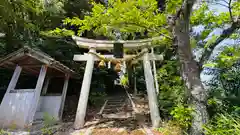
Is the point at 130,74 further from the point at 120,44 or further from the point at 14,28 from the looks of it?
the point at 14,28

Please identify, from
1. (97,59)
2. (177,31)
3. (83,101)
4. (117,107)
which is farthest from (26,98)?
(177,31)

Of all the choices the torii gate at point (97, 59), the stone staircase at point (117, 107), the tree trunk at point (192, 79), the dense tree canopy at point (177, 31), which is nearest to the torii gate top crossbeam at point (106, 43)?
the torii gate at point (97, 59)

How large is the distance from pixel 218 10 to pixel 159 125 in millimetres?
3816

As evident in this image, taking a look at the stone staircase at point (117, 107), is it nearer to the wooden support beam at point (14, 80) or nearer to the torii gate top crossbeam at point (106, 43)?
the torii gate top crossbeam at point (106, 43)

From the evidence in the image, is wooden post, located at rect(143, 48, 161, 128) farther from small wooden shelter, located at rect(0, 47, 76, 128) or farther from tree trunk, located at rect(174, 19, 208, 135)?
small wooden shelter, located at rect(0, 47, 76, 128)

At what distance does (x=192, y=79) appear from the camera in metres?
3.34

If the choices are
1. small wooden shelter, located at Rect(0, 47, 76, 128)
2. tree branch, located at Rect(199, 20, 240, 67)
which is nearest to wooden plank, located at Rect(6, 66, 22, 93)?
small wooden shelter, located at Rect(0, 47, 76, 128)

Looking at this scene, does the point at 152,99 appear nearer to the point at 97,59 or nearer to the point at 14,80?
the point at 97,59

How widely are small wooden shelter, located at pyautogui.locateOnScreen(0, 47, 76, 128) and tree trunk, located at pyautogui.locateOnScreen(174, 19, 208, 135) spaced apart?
4319mm

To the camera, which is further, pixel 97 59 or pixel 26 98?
pixel 97 59

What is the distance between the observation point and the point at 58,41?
28.0 ft

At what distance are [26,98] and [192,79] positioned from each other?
17.4 ft

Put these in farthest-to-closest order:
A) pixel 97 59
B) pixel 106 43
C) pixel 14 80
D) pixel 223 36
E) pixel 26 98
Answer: pixel 106 43 → pixel 97 59 → pixel 14 80 → pixel 26 98 → pixel 223 36

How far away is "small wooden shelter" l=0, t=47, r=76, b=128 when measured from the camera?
204 inches
